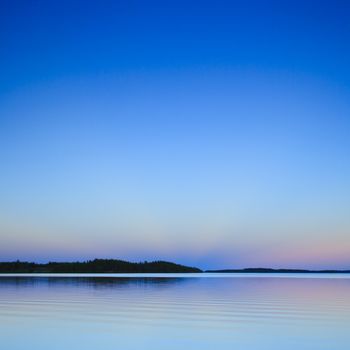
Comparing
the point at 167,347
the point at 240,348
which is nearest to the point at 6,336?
the point at 167,347

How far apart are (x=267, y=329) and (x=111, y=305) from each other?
13760 millimetres

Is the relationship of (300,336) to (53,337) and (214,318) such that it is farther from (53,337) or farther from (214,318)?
(53,337)

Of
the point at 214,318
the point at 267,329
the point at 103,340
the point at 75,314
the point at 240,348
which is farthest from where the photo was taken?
the point at 75,314

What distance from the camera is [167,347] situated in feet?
51.6

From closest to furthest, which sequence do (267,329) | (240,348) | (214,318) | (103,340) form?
→ 1. (240,348)
2. (103,340)
3. (267,329)
4. (214,318)

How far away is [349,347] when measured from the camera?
15.9 m

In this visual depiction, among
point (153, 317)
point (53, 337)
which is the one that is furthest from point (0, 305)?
point (53, 337)

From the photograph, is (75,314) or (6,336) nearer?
(6,336)

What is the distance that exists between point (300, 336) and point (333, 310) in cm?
1148

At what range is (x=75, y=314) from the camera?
83.5 feet

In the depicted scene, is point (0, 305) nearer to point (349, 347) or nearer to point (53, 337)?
point (53, 337)

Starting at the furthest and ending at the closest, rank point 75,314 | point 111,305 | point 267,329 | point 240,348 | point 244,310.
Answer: point 111,305 → point 244,310 → point 75,314 → point 267,329 → point 240,348

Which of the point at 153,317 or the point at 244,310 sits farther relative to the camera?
the point at 244,310

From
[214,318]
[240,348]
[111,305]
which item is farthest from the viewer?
[111,305]
